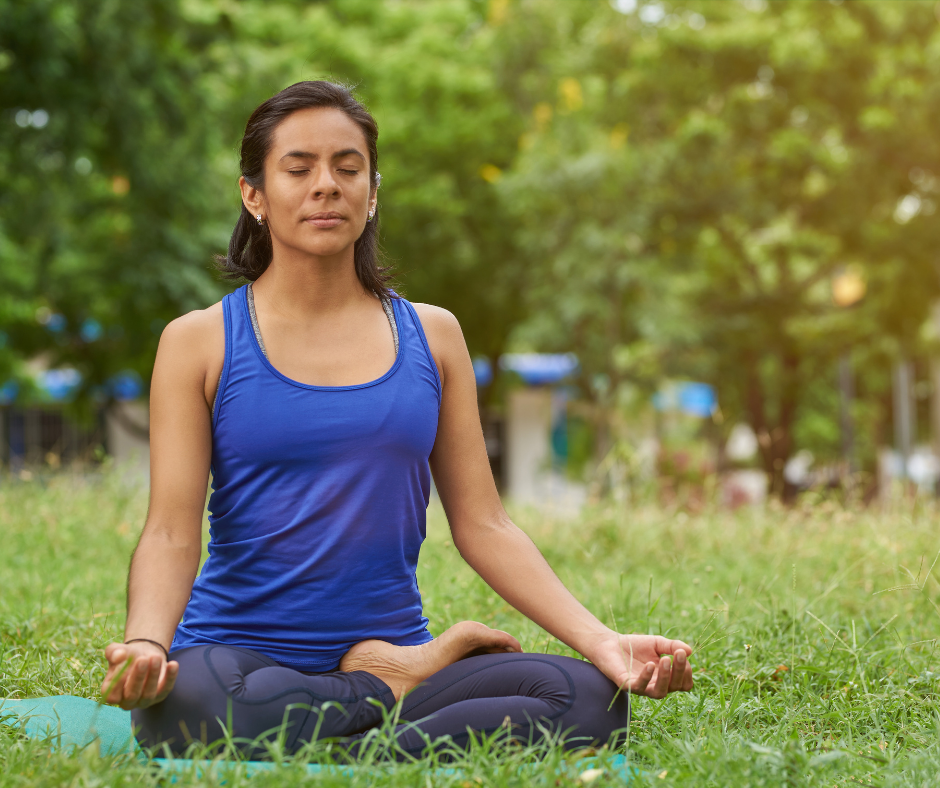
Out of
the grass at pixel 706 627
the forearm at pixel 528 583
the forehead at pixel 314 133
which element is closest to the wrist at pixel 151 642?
the grass at pixel 706 627

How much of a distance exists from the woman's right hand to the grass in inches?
6.0

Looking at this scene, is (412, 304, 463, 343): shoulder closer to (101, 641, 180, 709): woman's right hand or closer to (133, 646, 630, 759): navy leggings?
(133, 646, 630, 759): navy leggings

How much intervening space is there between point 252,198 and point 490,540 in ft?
3.45

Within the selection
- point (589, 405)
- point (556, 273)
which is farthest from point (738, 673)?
point (589, 405)

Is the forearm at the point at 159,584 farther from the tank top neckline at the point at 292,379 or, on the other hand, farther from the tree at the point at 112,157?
the tree at the point at 112,157

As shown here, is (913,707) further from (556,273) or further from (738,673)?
(556,273)

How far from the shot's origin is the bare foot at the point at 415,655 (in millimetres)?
2436

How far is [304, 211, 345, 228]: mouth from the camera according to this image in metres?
2.49

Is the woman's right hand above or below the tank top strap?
below

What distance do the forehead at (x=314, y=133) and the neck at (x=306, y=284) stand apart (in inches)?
10.3

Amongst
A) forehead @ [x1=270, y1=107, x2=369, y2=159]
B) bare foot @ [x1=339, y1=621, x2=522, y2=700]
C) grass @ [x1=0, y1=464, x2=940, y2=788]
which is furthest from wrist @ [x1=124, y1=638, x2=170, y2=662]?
forehead @ [x1=270, y1=107, x2=369, y2=159]

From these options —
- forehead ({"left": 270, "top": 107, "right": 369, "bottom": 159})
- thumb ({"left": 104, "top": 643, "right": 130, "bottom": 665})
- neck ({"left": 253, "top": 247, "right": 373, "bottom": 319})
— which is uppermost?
forehead ({"left": 270, "top": 107, "right": 369, "bottom": 159})

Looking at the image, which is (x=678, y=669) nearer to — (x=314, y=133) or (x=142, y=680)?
(x=142, y=680)

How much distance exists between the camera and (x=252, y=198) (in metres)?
2.61
